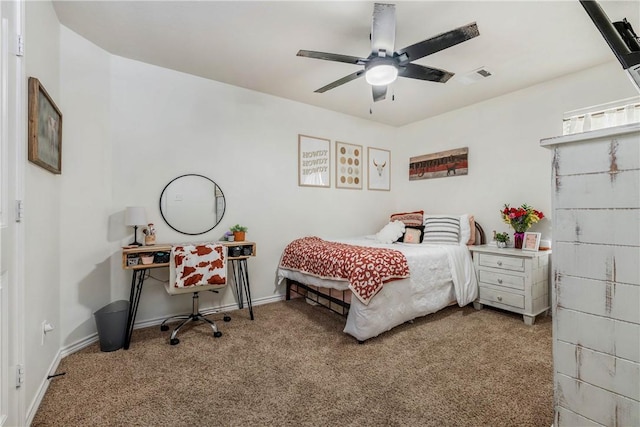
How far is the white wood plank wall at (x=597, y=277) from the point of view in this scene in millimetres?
876

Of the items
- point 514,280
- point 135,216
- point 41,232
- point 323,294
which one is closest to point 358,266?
point 323,294

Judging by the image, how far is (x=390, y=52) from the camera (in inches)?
81.0

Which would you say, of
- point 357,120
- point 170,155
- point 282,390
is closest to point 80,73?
point 170,155

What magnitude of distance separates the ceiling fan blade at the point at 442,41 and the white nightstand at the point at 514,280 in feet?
7.23

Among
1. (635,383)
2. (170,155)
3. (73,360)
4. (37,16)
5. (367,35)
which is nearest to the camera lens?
(635,383)

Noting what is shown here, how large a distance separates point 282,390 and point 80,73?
10.0ft

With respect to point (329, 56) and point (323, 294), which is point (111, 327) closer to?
point (323, 294)

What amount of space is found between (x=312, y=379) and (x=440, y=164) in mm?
3552

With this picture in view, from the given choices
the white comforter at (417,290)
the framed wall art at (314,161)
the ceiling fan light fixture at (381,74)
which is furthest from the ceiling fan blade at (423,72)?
the framed wall art at (314,161)

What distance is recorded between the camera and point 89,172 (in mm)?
2572

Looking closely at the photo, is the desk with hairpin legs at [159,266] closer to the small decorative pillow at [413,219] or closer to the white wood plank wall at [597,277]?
the small decorative pillow at [413,219]

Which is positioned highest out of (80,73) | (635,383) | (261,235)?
(80,73)

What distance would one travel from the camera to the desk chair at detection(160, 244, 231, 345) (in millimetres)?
2449

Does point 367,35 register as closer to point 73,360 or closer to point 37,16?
point 37,16
